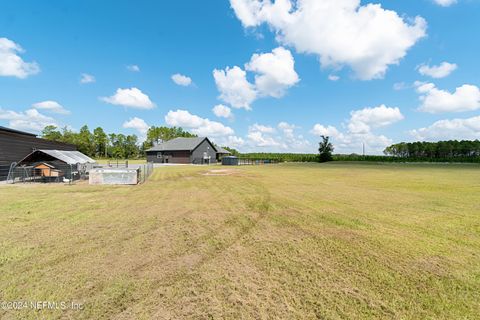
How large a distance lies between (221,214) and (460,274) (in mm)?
5876

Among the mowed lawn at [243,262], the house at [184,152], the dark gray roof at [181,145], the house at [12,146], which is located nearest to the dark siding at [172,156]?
the house at [184,152]

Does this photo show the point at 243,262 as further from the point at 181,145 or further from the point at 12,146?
the point at 181,145

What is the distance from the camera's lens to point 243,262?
13.4 ft

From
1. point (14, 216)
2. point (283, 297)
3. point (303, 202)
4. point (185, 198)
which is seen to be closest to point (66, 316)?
point (283, 297)

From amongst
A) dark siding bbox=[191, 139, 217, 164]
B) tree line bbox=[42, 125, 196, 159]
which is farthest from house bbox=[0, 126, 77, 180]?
tree line bbox=[42, 125, 196, 159]

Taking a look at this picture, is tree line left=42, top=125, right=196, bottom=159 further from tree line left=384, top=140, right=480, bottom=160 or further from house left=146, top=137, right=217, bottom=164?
tree line left=384, top=140, right=480, bottom=160

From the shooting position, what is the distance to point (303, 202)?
9.29m

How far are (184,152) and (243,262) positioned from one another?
4422 cm

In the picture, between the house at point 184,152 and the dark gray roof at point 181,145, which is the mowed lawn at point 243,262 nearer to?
the house at point 184,152

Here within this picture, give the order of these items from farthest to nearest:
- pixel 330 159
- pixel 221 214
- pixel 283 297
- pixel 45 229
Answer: pixel 330 159
pixel 221 214
pixel 45 229
pixel 283 297

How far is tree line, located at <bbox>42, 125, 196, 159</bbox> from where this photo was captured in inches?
2574

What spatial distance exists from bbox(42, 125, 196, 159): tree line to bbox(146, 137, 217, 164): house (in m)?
27.8

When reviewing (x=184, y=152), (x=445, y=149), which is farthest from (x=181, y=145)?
(x=445, y=149)

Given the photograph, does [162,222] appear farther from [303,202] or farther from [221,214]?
[303,202]
